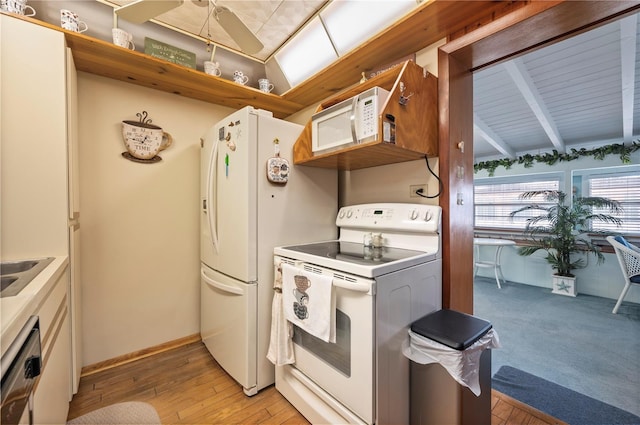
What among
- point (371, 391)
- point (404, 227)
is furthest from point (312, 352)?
point (404, 227)

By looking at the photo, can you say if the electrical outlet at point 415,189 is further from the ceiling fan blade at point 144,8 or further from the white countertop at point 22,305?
the white countertop at point 22,305

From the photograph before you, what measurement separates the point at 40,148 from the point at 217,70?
1.34 metres

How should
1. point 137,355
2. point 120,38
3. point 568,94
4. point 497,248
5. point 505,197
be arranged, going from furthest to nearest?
point 505,197 → point 497,248 → point 568,94 → point 137,355 → point 120,38

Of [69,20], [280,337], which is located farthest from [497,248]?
[69,20]

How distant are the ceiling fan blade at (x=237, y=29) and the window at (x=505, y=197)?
535 cm

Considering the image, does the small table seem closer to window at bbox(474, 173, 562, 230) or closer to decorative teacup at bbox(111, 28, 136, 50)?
window at bbox(474, 173, 562, 230)

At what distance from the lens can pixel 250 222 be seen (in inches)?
63.2

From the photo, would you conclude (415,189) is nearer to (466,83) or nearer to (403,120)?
(403,120)

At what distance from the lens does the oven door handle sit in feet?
3.59

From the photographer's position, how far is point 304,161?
69.4 inches

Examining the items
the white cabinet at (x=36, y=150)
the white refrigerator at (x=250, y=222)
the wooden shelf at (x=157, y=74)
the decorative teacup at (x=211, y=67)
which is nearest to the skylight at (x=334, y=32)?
the wooden shelf at (x=157, y=74)

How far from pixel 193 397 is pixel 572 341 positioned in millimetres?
3512

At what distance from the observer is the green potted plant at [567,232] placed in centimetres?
406

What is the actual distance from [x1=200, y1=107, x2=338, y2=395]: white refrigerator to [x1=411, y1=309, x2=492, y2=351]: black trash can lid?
3.10 feet
